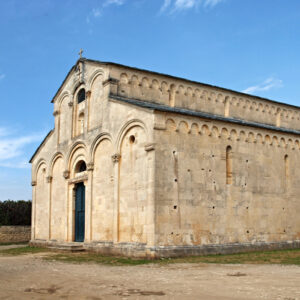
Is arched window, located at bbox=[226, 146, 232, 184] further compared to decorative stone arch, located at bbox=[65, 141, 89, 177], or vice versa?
decorative stone arch, located at bbox=[65, 141, 89, 177]

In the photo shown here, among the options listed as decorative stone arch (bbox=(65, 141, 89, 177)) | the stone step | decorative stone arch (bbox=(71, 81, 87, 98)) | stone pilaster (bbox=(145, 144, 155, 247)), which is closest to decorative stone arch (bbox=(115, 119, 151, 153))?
stone pilaster (bbox=(145, 144, 155, 247))

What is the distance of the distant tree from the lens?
38.8 meters

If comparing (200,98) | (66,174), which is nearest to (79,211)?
(66,174)

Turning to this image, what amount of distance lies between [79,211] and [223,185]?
8704mm

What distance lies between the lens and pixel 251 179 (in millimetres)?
21328

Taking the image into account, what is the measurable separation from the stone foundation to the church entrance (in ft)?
3.75

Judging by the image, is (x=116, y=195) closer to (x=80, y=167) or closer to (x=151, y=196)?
(x=151, y=196)

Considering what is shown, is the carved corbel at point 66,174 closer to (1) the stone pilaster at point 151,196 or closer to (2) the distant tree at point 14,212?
(1) the stone pilaster at point 151,196

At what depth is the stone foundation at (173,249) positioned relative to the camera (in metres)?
A: 17.4

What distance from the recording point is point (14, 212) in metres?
39.4

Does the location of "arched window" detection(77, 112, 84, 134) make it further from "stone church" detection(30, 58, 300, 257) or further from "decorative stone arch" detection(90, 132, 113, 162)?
"decorative stone arch" detection(90, 132, 113, 162)

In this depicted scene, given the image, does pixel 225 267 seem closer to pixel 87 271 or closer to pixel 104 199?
pixel 87 271

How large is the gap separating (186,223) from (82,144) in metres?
8.45

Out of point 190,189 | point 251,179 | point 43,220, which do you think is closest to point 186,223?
point 190,189
